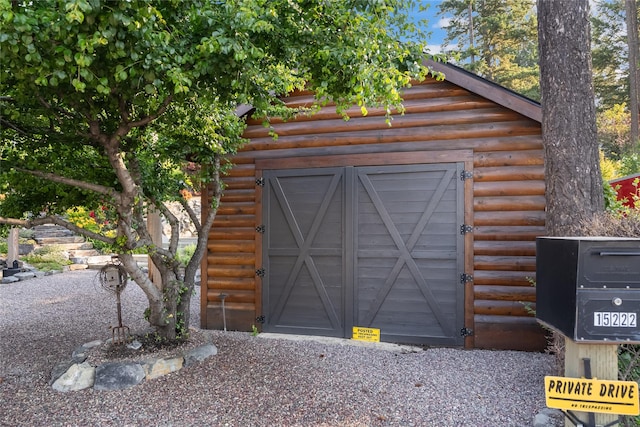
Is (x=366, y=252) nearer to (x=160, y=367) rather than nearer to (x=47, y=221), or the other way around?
(x=160, y=367)

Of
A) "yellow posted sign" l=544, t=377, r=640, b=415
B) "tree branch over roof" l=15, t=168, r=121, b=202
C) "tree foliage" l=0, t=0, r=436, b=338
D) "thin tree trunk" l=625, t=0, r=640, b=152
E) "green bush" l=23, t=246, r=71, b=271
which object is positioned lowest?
"green bush" l=23, t=246, r=71, b=271

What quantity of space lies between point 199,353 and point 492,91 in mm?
4132

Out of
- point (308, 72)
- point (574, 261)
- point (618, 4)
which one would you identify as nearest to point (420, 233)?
point (308, 72)

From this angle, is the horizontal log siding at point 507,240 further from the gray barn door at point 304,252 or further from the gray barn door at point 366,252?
the gray barn door at point 304,252

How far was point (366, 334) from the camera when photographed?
538 cm

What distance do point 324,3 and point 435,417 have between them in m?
3.23

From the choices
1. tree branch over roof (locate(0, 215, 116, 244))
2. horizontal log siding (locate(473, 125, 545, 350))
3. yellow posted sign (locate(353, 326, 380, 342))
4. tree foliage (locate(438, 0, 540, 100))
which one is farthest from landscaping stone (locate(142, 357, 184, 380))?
tree foliage (locate(438, 0, 540, 100))

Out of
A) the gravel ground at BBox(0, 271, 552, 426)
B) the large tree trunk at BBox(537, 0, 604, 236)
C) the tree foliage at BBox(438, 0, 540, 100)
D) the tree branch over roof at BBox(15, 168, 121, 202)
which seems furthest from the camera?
the tree foliage at BBox(438, 0, 540, 100)

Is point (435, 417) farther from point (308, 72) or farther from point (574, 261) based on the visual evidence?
point (308, 72)

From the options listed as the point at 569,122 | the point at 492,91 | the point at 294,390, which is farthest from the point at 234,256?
the point at 569,122

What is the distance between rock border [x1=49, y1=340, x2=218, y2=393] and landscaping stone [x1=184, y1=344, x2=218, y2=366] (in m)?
0.11

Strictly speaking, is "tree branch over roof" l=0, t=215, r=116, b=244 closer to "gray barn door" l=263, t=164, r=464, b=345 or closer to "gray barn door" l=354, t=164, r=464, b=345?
"gray barn door" l=263, t=164, r=464, b=345

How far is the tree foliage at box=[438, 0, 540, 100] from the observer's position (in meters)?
17.9

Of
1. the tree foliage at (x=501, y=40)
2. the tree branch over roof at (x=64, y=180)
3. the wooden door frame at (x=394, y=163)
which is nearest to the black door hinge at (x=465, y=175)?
the wooden door frame at (x=394, y=163)
